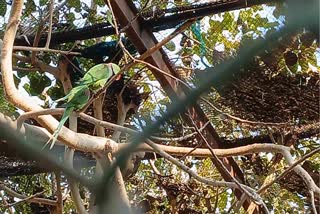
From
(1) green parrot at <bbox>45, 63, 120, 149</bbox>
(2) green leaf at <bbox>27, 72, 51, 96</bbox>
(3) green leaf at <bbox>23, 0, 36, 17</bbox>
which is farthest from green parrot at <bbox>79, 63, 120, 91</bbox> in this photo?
(2) green leaf at <bbox>27, 72, 51, 96</bbox>

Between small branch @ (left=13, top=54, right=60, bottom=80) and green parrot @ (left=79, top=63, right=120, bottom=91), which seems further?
small branch @ (left=13, top=54, right=60, bottom=80)

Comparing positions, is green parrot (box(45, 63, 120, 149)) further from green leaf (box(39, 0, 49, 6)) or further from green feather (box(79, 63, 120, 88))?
green leaf (box(39, 0, 49, 6))

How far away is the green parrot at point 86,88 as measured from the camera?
113 centimetres

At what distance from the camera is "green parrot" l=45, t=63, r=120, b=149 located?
1.13 m

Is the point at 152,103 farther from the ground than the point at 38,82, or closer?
closer

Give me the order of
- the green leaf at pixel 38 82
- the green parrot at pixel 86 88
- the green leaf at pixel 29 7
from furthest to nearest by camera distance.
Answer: the green leaf at pixel 38 82, the green leaf at pixel 29 7, the green parrot at pixel 86 88

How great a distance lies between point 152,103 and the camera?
1.81 meters

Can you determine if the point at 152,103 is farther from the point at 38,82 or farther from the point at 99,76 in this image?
the point at 99,76

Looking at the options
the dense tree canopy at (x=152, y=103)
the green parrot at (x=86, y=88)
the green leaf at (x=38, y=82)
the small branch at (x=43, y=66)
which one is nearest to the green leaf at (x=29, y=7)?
the dense tree canopy at (x=152, y=103)

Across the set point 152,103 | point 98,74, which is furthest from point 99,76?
point 152,103

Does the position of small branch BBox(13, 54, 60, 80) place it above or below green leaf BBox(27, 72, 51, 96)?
below

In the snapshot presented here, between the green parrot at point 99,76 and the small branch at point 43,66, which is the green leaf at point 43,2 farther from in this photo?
the green parrot at point 99,76

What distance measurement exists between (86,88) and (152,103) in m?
0.65

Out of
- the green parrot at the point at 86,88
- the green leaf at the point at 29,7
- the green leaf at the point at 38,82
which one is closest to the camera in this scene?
the green parrot at the point at 86,88
